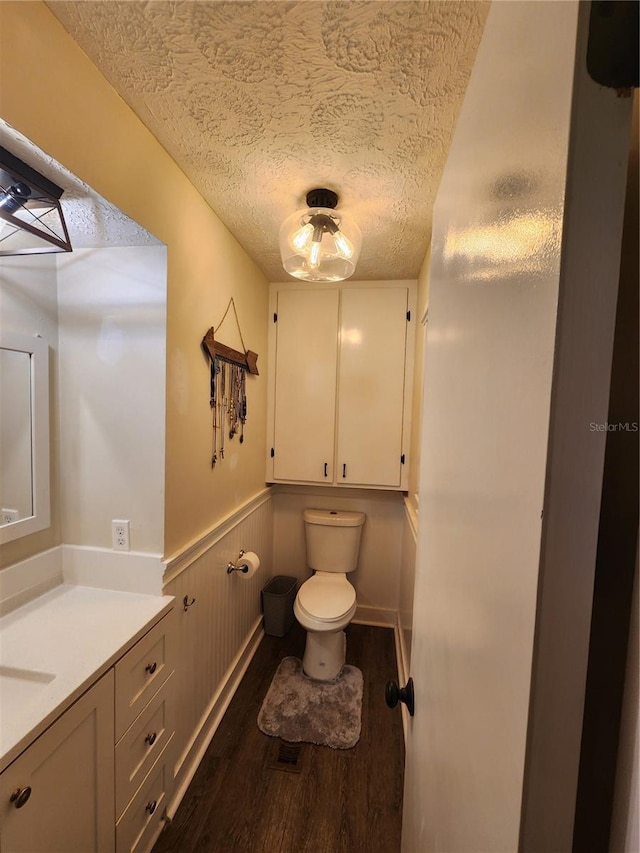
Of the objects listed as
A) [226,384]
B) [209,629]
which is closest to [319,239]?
[226,384]

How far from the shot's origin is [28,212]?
97 cm

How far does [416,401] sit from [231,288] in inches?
47.8

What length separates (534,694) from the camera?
0.94 feet

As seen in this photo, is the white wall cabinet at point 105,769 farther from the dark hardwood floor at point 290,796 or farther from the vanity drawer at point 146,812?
the dark hardwood floor at point 290,796

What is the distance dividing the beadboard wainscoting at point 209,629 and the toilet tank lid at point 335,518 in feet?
1.34

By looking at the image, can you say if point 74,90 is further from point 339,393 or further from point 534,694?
point 339,393

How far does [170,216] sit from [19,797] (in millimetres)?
1632

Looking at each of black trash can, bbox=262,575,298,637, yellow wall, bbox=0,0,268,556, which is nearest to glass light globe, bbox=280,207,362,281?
yellow wall, bbox=0,0,268,556

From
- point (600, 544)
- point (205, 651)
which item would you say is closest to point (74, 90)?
point (600, 544)

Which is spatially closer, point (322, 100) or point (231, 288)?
point (322, 100)

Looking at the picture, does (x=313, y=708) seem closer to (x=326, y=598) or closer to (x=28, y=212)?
(x=326, y=598)

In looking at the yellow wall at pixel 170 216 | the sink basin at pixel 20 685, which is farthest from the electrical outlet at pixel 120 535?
the sink basin at pixel 20 685

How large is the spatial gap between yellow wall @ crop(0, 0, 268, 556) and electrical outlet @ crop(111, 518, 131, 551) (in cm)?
16

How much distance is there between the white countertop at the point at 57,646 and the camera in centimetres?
79
